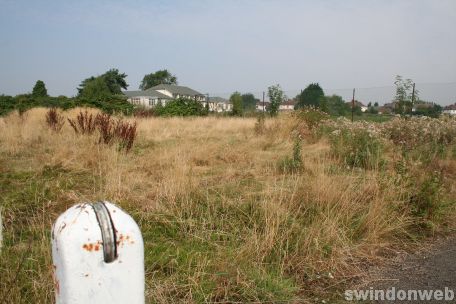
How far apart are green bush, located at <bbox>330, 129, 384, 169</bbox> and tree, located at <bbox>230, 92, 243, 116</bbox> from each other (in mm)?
18521

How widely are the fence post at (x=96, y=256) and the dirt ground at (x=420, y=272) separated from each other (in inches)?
78.0

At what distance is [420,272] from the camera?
2674 mm

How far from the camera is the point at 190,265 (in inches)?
92.7

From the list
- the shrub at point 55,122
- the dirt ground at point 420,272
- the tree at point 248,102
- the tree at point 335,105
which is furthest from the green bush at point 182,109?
the dirt ground at point 420,272

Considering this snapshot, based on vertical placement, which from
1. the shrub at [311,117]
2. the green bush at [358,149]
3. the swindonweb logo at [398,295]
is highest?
the shrub at [311,117]

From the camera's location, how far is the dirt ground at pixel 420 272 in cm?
245

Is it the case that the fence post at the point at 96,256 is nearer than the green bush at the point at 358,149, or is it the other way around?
the fence post at the point at 96,256

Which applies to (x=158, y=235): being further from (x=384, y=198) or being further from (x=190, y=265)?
(x=384, y=198)

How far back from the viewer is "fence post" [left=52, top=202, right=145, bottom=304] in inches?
34.7

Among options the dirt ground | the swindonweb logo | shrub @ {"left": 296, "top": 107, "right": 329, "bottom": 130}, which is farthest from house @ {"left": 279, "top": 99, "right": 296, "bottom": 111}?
the swindonweb logo

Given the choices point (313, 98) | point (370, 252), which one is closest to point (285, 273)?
point (370, 252)

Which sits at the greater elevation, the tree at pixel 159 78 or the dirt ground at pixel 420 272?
the tree at pixel 159 78

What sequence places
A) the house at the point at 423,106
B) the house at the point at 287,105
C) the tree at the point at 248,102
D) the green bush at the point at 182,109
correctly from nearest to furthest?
the house at the point at 423,106 < the house at the point at 287,105 < the green bush at the point at 182,109 < the tree at the point at 248,102

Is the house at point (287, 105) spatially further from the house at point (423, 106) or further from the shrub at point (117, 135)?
the shrub at point (117, 135)
